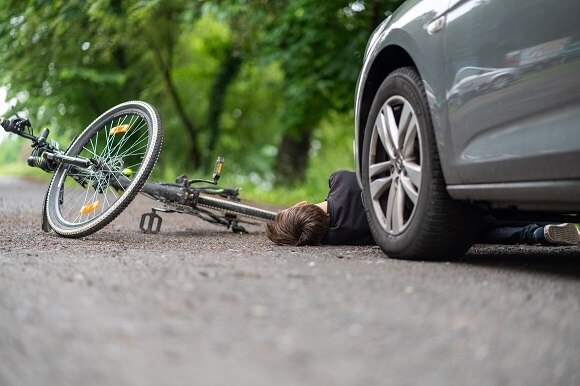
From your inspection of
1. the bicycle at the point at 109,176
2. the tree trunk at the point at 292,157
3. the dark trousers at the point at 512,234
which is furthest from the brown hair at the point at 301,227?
the tree trunk at the point at 292,157

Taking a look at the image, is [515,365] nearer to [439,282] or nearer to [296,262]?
[439,282]

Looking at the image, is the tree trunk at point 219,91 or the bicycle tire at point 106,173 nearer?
the bicycle tire at point 106,173

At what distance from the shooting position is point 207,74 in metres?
27.0

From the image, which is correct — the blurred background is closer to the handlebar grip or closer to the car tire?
the handlebar grip

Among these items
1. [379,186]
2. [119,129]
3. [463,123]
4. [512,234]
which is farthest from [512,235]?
[119,129]

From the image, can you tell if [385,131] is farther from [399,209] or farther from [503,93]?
[503,93]

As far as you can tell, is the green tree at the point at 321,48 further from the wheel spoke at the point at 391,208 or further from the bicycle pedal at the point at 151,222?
the wheel spoke at the point at 391,208

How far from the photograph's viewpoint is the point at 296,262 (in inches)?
159

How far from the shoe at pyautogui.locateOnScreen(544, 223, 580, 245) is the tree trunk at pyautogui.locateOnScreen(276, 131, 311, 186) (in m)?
13.1

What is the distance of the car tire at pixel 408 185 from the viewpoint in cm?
405

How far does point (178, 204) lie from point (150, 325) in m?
3.71

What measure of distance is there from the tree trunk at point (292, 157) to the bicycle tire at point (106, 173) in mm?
11808

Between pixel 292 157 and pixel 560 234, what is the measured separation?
13.8 meters

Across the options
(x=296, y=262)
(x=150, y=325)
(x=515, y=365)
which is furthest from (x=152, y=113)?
(x=515, y=365)
